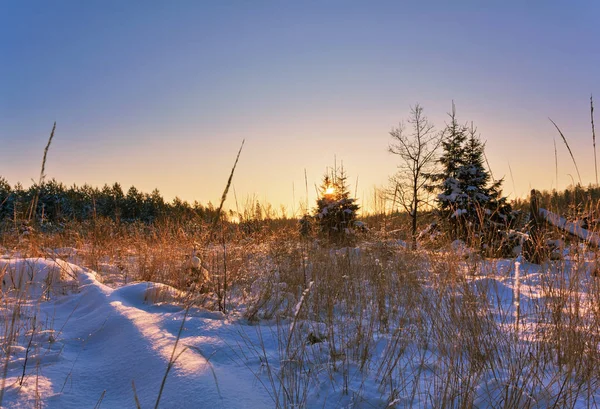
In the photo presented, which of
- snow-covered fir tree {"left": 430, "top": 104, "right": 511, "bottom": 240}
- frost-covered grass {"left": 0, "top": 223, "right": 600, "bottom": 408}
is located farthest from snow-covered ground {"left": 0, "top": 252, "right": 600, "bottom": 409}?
snow-covered fir tree {"left": 430, "top": 104, "right": 511, "bottom": 240}

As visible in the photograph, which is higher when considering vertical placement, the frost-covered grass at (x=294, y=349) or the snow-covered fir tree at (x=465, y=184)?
the snow-covered fir tree at (x=465, y=184)

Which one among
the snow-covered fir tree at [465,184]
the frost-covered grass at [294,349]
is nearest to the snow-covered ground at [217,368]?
the frost-covered grass at [294,349]

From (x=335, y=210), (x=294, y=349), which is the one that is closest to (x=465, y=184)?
(x=335, y=210)

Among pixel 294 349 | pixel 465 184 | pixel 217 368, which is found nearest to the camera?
pixel 217 368

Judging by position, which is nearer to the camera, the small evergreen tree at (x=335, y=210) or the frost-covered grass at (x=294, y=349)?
the frost-covered grass at (x=294, y=349)

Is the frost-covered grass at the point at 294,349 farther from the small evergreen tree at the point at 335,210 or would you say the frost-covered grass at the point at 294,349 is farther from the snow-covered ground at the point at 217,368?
the small evergreen tree at the point at 335,210

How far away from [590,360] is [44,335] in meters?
2.98

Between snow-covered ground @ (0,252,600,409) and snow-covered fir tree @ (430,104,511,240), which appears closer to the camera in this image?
snow-covered ground @ (0,252,600,409)

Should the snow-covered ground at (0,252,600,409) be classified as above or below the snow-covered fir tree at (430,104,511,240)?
below

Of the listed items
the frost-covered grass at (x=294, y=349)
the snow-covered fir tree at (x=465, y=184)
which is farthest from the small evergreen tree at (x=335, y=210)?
the frost-covered grass at (x=294, y=349)

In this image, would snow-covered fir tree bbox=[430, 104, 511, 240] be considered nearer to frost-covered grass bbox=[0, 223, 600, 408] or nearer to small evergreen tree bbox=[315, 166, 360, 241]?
small evergreen tree bbox=[315, 166, 360, 241]

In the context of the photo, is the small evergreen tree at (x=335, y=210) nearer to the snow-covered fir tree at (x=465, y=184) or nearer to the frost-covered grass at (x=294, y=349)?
the snow-covered fir tree at (x=465, y=184)

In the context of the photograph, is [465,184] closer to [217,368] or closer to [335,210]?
[335,210]

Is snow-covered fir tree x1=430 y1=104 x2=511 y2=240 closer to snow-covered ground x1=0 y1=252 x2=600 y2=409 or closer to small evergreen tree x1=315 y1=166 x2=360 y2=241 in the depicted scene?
small evergreen tree x1=315 y1=166 x2=360 y2=241
